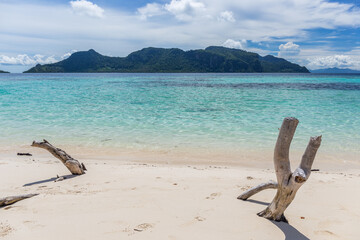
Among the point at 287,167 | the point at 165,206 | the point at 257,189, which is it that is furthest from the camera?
the point at 257,189

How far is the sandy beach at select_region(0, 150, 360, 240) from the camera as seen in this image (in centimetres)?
407

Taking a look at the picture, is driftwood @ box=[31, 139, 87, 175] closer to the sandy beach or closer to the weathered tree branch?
the sandy beach

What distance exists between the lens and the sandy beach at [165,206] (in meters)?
4.07

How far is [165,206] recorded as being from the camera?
4918 millimetres

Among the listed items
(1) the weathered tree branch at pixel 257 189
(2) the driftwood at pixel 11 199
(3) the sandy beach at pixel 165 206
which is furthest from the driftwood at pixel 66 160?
(1) the weathered tree branch at pixel 257 189

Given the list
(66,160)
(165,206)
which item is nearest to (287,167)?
(165,206)

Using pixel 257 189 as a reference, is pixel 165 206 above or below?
below

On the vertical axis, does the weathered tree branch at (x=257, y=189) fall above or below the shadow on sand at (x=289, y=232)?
above

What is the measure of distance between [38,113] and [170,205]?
53.2ft

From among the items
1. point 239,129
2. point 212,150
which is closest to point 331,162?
point 212,150

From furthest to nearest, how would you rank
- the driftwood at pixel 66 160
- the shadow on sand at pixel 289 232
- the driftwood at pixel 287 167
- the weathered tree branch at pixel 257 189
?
the driftwood at pixel 66 160 → the weathered tree branch at pixel 257 189 → the shadow on sand at pixel 289 232 → the driftwood at pixel 287 167

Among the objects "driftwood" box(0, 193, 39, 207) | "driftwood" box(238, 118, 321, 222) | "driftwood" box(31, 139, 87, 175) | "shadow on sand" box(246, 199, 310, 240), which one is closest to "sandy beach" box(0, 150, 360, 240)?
"shadow on sand" box(246, 199, 310, 240)

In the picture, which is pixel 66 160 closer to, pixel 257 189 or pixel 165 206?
pixel 165 206

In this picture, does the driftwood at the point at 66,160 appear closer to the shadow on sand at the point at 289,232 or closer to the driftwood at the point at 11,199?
the driftwood at the point at 11,199
